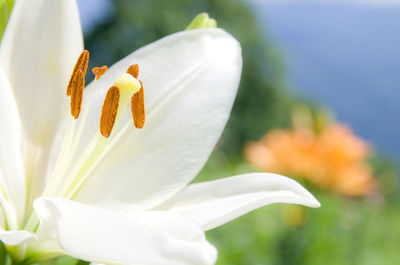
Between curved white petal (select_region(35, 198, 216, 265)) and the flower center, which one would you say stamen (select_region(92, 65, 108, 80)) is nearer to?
the flower center

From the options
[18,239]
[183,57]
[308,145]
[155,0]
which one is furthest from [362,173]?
[155,0]

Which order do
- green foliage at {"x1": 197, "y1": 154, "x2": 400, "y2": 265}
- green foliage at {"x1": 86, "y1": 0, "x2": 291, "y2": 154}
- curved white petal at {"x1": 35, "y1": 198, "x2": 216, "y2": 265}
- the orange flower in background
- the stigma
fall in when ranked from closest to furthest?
curved white petal at {"x1": 35, "y1": 198, "x2": 216, "y2": 265}
the stigma
green foliage at {"x1": 197, "y1": 154, "x2": 400, "y2": 265}
the orange flower in background
green foliage at {"x1": 86, "y1": 0, "x2": 291, "y2": 154}

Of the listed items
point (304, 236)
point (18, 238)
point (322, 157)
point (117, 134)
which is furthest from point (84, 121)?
point (322, 157)

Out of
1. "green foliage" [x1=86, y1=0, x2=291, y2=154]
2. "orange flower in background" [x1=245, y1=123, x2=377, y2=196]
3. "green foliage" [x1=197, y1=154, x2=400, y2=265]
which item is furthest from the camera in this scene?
"green foliage" [x1=86, y1=0, x2=291, y2=154]

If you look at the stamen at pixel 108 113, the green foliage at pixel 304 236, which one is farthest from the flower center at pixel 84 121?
the green foliage at pixel 304 236

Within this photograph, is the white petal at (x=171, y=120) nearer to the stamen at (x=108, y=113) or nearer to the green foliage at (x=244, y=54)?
the stamen at (x=108, y=113)

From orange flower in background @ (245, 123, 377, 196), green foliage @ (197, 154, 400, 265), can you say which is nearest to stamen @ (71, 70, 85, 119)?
green foliage @ (197, 154, 400, 265)

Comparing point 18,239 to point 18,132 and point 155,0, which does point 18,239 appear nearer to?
point 18,132
